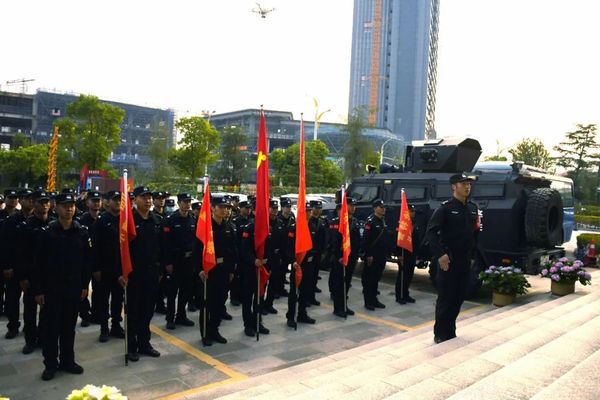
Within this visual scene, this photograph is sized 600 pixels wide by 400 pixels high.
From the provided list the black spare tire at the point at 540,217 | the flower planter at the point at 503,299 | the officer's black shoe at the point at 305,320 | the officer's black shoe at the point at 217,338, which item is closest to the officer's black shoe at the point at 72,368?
the officer's black shoe at the point at 217,338

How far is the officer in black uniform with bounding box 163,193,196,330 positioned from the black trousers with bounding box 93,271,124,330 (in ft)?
2.51

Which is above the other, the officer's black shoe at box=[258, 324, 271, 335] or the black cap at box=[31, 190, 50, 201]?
the black cap at box=[31, 190, 50, 201]

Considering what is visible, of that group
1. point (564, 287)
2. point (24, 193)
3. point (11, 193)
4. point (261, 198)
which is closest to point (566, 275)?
point (564, 287)

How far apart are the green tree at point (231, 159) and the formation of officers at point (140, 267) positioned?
41.2m

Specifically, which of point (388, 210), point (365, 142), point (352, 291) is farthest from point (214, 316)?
point (365, 142)

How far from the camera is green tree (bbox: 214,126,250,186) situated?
4919cm

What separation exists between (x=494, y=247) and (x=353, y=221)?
2.62m

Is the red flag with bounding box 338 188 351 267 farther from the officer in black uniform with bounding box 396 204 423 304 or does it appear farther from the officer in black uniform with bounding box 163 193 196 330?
the officer in black uniform with bounding box 163 193 196 330

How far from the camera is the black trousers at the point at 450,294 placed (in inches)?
205

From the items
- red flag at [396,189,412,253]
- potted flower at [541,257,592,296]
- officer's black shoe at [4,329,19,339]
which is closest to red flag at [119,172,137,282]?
officer's black shoe at [4,329,19,339]

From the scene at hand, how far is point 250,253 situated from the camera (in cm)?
654

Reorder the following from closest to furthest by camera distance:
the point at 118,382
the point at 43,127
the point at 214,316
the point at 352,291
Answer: the point at 118,382 < the point at 214,316 < the point at 352,291 < the point at 43,127

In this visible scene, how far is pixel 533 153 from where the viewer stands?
51.6 metres

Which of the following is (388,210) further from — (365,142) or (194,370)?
(365,142)
